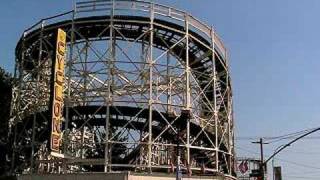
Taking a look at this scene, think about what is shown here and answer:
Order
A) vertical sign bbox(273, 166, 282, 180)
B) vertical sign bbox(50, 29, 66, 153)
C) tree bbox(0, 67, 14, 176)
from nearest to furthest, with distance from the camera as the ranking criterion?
vertical sign bbox(50, 29, 66, 153), tree bbox(0, 67, 14, 176), vertical sign bbox(273, 166, 282, 180)

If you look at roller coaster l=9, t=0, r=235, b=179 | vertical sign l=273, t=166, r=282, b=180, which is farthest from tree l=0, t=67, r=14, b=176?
vertical sign l=273, t=166, r=282, b=180

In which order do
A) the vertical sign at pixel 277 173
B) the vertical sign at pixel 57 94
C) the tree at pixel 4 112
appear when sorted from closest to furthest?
the vertical sign at pixel 57 94, the tree at pixel 4 112, the vertical sign at pixel 277 173

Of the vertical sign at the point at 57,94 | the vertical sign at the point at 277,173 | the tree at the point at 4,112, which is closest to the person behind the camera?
the vertical sign at the point at 57,94

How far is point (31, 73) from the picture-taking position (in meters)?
48.2

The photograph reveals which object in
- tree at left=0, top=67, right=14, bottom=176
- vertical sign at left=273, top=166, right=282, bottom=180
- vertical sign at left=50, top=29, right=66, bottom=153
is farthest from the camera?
vertical sign at left=273, top=166, right=282, bottom=180

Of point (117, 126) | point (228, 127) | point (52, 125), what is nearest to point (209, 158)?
point (228, 127)

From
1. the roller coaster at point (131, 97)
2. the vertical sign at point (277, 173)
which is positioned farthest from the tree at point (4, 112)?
the vertical sign at point (277, 173)

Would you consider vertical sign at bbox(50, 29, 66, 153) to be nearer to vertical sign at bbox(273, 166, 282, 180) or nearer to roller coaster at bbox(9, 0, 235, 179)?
roller coaster at bbox(9, 0, 235, 179)

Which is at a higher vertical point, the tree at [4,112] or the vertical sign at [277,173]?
the tree at [4,112]

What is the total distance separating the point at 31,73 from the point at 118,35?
788 centimetres

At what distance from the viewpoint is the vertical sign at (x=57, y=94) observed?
3609cm

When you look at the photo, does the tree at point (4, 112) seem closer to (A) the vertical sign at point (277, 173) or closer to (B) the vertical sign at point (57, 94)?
(B) the vertical sign at point (57, 94)

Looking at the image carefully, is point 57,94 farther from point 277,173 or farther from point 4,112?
point 277,173

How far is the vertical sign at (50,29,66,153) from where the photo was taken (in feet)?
118
